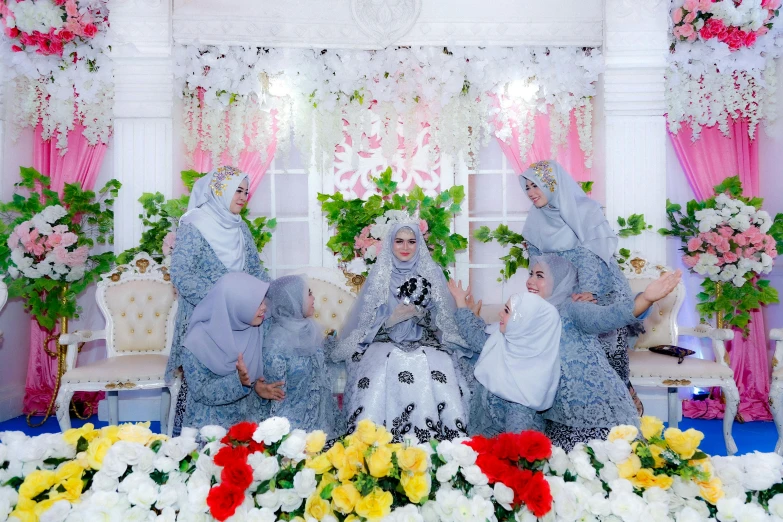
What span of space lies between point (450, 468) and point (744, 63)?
5.32 meters

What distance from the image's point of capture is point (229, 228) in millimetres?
4109

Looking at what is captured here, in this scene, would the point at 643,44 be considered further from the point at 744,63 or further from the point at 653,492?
the point at 653,492

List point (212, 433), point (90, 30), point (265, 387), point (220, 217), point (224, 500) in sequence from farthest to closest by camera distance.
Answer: point (90, 30), point (220, 217), point (265, 387), point (212, 433), point (224, 500)

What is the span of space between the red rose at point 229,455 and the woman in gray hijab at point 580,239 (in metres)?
2.77

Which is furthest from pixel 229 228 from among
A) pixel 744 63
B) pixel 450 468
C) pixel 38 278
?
pixel 744 63

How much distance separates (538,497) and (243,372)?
7.46 ft

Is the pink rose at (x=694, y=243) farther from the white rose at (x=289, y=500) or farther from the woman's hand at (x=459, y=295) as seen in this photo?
the white rose at (x=289, y=500)

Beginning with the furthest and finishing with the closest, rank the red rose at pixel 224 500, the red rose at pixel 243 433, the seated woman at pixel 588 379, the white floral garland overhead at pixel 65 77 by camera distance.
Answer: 1. the white floral garland overhead at pixel 65 77
2. the seated woman at pixel 588 379
3. the red rose at pixel 243 433
4. the red rose at pixel 224 500

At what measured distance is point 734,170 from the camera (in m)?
5.85

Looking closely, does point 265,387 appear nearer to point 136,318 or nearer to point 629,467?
point 136,318

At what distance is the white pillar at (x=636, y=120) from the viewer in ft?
17.5

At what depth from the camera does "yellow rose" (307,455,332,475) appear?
161 centimetres

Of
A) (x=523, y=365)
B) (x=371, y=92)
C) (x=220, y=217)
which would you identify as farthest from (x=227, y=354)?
(x=371, y=92)

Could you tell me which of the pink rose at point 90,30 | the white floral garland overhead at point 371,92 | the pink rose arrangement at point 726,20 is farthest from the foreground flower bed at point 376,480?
the pink rose arrangement at point 726,20
